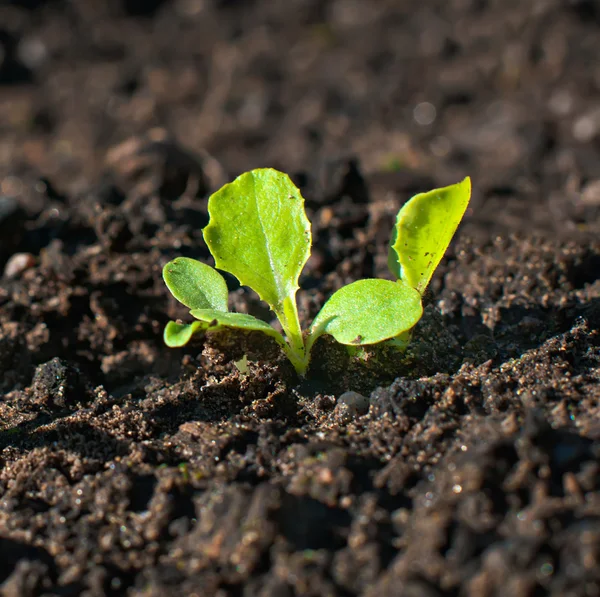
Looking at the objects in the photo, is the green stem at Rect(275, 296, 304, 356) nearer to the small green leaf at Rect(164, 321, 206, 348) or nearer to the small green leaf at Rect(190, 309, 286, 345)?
the small green leaf at Rect(190, 309, 286, 345)

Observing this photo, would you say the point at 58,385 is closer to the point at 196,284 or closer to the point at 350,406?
the point at 196,284

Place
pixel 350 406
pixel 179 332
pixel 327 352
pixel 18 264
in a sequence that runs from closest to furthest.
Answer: pixel 179 332
pixel 350 406
pixel 327 352
pixel 18 264

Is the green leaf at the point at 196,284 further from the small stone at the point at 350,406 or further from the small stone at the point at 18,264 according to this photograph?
the small stone at the point at 18,264

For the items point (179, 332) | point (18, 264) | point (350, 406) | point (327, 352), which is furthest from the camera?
point (18, 264)

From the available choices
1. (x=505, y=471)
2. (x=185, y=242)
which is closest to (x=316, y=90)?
(x=185, y=242)

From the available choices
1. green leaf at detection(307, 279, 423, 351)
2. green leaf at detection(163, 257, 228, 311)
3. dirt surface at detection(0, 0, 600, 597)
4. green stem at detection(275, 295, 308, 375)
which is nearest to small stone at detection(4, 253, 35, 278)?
dirt surface at detection(0, 0, 600, 597)

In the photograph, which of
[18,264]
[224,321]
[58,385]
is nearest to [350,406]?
[224,321]

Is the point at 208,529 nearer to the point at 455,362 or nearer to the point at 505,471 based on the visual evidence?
the point at 505,471
